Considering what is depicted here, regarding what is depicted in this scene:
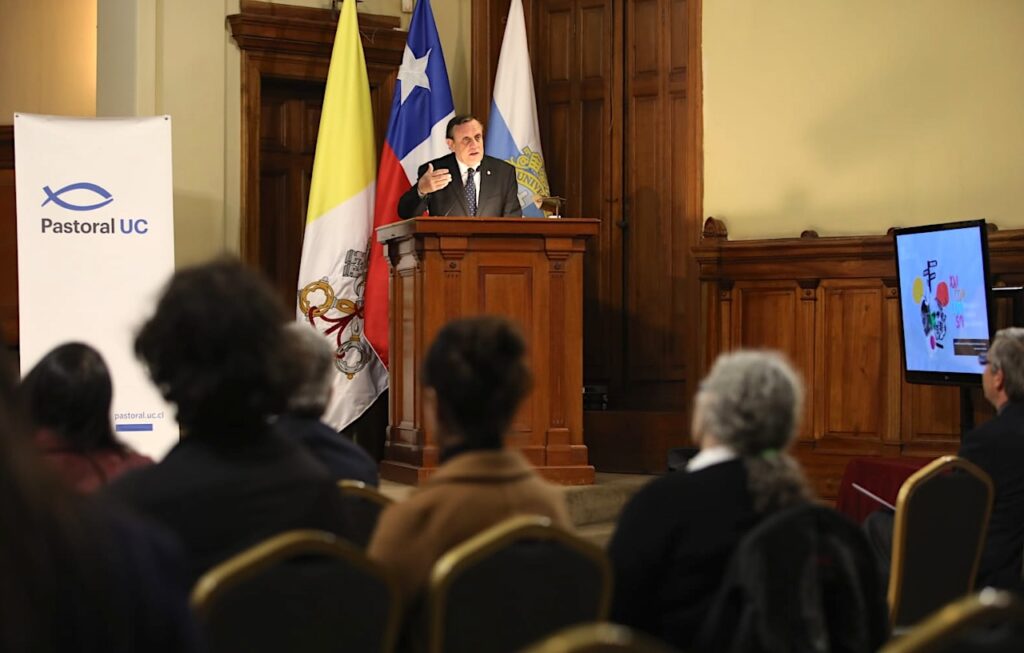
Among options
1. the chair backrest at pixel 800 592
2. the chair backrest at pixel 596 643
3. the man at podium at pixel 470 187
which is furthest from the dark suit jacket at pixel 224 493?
the man at podium at pixel 470 187

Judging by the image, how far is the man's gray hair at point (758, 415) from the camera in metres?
2.43

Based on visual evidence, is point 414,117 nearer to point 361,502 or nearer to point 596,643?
point 361,502

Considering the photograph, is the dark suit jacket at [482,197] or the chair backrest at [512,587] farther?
A: the dark suit jacket at [482,197]

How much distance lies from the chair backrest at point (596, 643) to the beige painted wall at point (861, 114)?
605 centimetres

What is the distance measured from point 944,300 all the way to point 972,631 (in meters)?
4.74

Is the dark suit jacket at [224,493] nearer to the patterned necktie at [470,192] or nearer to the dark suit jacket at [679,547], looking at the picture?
the dark suit jacket at [679,547]

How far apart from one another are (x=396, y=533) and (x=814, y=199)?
5.43 metres

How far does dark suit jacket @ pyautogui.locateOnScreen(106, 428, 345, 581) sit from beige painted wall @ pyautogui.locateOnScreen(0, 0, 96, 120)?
292 inches

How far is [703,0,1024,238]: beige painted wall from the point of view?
689cm

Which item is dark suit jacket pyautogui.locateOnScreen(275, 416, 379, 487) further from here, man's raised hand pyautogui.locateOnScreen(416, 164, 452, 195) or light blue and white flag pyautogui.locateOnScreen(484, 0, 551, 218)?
light blue and white flag pyautogui.locateOnScreen(484, 0, 551, 218)

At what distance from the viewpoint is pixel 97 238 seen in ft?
20.8

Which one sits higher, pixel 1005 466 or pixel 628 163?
pixel 628 163

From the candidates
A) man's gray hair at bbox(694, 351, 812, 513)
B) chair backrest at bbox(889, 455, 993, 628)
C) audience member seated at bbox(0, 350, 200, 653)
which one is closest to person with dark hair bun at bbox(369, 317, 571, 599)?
man's gray hair at bbox(694, 351, 812, 513)

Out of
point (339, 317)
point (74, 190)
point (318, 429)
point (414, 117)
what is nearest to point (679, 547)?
point (318, 429)
